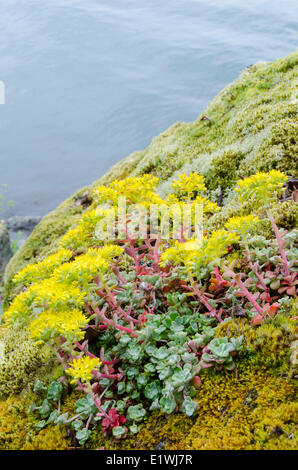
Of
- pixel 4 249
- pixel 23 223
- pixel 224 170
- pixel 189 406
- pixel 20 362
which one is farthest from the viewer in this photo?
pixel 23 223

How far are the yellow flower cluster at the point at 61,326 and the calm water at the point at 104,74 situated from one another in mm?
18986

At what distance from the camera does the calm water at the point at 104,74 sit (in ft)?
82.3

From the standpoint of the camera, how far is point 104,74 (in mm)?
33062

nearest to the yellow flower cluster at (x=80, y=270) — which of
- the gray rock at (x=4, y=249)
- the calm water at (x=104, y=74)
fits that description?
the gray rock at (x=4, y=249)

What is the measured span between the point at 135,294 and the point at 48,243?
358 cm

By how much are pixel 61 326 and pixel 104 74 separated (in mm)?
34759

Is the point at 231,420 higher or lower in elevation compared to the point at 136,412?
higher

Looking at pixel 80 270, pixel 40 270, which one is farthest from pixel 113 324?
pixel 40 270

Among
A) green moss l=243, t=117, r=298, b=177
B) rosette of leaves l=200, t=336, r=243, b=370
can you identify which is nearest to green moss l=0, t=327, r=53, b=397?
rosette of leaves l=200, t=336, r=243, b=370

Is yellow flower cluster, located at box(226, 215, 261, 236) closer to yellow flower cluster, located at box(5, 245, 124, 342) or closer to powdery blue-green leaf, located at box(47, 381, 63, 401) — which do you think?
yellow flower cluster, located at box(5, 245, 124, 342)

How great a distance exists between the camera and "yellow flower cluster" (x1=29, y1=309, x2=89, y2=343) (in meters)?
2.19

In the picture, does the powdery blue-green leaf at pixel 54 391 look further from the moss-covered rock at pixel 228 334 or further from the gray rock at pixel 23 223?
the gray rock at pixel 23 223

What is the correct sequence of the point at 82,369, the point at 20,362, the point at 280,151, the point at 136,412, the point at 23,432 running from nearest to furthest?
the point at 82,369
the point at 136,412
the point at 23,432
the point at 20,362
the point at 280,151

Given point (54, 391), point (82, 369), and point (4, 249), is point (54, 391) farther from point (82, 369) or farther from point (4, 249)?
point (4, 249)
